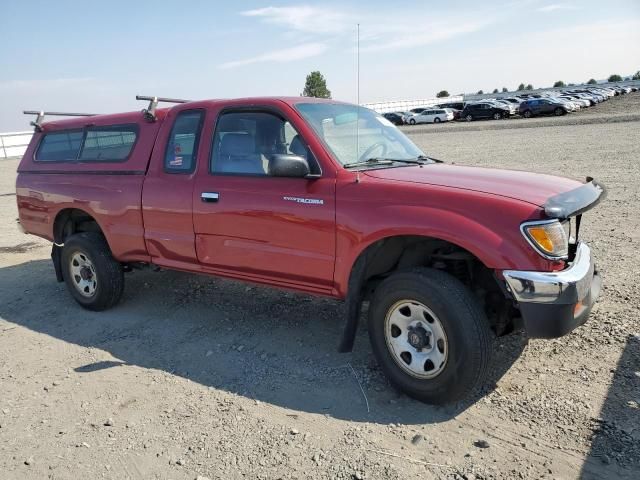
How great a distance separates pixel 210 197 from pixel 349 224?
4.36 ft

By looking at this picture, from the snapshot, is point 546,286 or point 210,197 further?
point 210,197

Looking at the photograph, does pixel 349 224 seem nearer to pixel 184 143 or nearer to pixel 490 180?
pixel 490 180

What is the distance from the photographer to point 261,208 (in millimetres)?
4176

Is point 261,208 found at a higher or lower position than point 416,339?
higher

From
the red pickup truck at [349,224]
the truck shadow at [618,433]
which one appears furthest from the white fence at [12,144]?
the truck shadow at [618,433]

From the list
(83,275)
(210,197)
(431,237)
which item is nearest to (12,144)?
(83,275)

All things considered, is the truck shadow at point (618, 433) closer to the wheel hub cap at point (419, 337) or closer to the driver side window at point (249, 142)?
the wheel hub cap at point (419, 337)

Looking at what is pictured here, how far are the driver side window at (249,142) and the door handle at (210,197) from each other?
195mm

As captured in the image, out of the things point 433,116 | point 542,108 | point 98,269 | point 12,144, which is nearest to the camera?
point 98,269

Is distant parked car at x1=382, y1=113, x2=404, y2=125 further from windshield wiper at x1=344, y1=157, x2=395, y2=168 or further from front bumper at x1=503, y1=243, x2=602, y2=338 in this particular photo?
front bumper at x1=503, y1=243, x2=602, y2=338

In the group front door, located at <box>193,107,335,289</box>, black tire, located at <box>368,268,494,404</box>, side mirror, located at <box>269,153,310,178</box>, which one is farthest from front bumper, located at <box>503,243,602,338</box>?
side mirror, located at <box>269,153,310,178</box>

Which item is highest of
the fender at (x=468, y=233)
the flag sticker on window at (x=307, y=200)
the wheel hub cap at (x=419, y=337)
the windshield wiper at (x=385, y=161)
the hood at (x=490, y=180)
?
the windshield wiper at (x=385, y=161)

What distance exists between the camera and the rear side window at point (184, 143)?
4.71 meters

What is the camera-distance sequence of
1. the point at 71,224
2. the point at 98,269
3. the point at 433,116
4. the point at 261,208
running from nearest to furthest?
1. the point at 261,208
2. the point at 98,269
3. the point at 71,224
4. the point at 433,116
